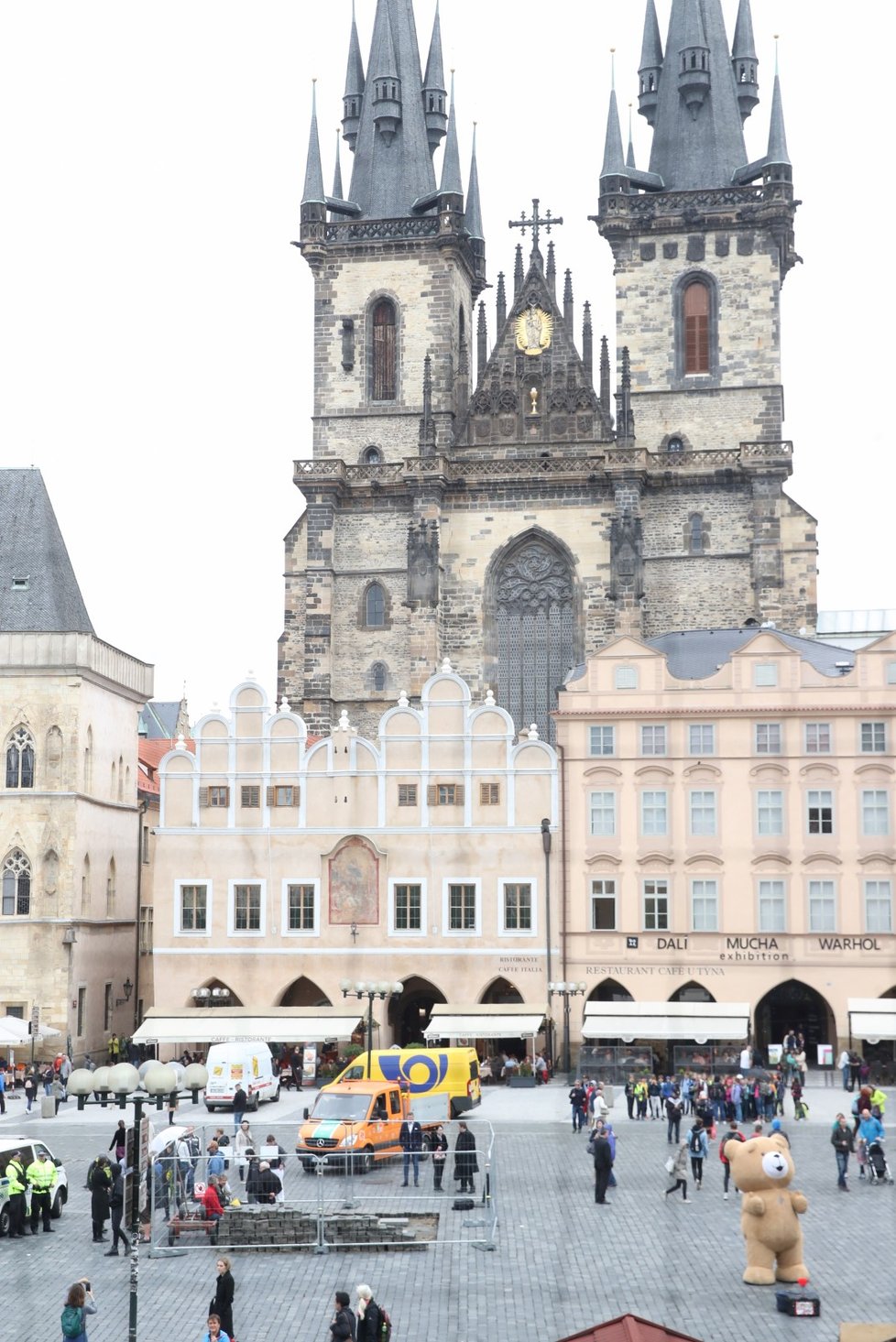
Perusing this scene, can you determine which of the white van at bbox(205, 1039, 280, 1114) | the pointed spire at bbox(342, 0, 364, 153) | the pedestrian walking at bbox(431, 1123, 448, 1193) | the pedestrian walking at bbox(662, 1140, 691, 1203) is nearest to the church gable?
the pointed spire at bbox(342, 0, 364, 153)

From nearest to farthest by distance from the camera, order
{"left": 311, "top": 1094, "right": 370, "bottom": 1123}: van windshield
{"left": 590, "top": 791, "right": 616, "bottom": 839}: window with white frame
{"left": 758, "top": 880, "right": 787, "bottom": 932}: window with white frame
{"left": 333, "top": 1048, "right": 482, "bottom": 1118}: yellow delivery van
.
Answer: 1. {"left": 311, "top": 1094, "right": 370, "bottom": 1123}: van windshield
2. {"left": 333, "top": 1048, "right": 482, "bottom": 1118}: yellow delivery van
3. {"left": 758, "top": 880, "right": 787, "bottom": 932}: window with white frame
4. {"left": 590, "top": 791, "right": 616, "bottom": 839}: window with white frame

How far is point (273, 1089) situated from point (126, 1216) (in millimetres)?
18321

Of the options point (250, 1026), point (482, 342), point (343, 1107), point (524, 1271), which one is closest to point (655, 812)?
point (250, 1026)

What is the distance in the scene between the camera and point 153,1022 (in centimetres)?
4809

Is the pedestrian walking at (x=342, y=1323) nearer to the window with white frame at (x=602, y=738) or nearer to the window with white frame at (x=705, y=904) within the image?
the window with white frame at (x=705, y=904)

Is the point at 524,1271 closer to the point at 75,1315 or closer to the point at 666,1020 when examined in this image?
the point at 75,1315

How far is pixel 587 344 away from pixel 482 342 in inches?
172

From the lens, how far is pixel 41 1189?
25.9 meters

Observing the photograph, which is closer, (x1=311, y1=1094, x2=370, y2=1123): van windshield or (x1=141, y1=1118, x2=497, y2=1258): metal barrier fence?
(x1=141, y1=1118, x2=497, y2=1258): metal barrier fence

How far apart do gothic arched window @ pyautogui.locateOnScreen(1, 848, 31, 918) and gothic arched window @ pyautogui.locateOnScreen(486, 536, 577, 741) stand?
18.4 m

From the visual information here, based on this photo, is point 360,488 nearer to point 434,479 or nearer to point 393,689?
point 434,479

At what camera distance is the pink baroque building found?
48.3m

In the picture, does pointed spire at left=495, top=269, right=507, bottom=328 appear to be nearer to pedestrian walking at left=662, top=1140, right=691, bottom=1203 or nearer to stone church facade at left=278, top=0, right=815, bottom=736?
stone church facade at left=278, top=0, right=815, bottom=736

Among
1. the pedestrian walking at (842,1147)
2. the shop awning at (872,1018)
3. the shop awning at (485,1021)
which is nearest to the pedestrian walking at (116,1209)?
the pedestrian walking at (842,1147)
